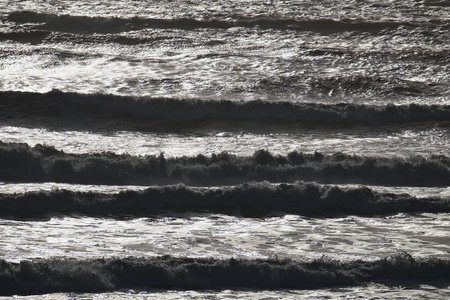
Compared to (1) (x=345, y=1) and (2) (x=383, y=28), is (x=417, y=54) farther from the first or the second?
(1) (x=345, y=1)

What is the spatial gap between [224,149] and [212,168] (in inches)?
54.5

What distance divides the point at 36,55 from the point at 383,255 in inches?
384

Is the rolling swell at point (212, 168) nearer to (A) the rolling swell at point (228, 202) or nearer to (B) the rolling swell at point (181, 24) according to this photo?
(A) the rolling swell at point (228, 202)

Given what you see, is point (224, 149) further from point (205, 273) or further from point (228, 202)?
point (205, 273)

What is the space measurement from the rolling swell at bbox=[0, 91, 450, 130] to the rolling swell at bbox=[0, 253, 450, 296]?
570cm

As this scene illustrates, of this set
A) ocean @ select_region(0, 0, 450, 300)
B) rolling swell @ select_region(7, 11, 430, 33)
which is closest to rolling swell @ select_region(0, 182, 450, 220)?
ocean @ select_region(0, 0, 450, 300)

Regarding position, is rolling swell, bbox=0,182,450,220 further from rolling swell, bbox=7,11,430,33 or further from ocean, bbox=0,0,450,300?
rolling swell, bbox=7,11,430,33

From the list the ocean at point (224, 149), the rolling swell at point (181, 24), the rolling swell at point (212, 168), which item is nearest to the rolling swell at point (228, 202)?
the ocean at point (224, 149)

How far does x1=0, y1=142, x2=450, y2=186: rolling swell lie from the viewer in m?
9.72

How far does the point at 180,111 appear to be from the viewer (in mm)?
13047

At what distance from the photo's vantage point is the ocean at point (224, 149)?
279 inches

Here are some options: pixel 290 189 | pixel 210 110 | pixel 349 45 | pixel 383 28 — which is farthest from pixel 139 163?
pixel 383 28

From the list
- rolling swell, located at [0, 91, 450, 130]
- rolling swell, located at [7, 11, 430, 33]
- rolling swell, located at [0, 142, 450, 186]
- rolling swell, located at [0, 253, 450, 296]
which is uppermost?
rolling swell, located at [7, 11, 430, 33]

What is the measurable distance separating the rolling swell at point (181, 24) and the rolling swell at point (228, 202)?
358 inches
